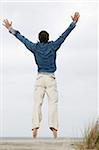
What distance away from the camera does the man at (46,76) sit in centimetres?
877

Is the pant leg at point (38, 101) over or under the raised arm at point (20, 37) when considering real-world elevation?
under

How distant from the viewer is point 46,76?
880cm

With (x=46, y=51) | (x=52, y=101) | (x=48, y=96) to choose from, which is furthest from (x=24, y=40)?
(x=52, y=101)

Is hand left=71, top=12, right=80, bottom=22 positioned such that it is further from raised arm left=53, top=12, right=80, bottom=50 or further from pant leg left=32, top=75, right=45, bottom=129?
pant leg left=32, top=75, right=45, bottom=129

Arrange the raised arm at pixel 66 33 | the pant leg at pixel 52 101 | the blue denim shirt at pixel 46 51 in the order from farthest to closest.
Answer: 1. the raised arm at pixel 66 33
2. the blue denim shirt at pixel 46 51
3. the pant leg at pixel 52 101

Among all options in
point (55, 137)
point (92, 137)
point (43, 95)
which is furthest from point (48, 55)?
point (92, 137)

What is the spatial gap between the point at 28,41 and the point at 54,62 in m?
0.72

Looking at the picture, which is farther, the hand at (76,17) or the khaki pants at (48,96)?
the hand at (76,17)

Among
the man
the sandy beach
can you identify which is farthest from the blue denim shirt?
the sandy beach

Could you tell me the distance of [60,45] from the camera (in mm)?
9023

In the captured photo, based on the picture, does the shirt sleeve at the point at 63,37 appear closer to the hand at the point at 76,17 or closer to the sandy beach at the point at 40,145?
the hand at the point at 76,17

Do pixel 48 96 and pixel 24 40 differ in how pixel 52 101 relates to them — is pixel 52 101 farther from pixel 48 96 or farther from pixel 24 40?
pixel 24 40

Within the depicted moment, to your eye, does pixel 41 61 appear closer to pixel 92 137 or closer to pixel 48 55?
pixel 48 55

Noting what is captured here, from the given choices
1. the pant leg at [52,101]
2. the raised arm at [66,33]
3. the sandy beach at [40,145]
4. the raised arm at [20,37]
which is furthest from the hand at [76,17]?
the sandy beach at [40,145]
